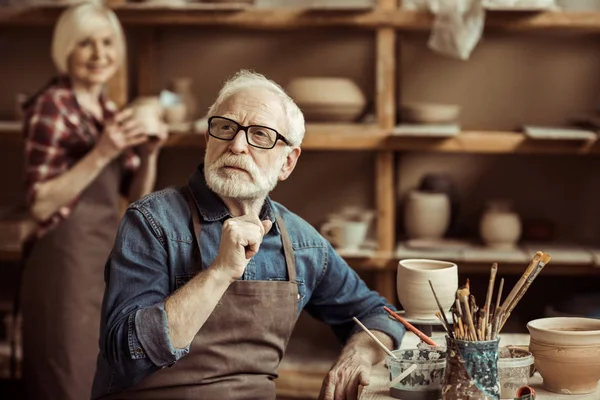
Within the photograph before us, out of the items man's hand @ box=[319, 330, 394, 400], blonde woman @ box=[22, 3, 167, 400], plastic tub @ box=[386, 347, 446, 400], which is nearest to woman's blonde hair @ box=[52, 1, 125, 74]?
blonde woman @ box=[22, 3, 167, 400]

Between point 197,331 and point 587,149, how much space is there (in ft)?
7.47

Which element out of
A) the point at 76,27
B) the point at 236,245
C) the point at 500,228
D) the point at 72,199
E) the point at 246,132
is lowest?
the point at 500,228

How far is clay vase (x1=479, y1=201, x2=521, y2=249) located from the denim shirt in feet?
5.32

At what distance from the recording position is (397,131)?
3750mm

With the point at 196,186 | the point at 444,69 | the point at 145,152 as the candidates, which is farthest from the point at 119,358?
the point at 444,69

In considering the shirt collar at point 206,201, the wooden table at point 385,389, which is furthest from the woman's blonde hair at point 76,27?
the wooden table at point 385,389

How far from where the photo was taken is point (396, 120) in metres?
4.18

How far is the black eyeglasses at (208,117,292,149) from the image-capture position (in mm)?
2166

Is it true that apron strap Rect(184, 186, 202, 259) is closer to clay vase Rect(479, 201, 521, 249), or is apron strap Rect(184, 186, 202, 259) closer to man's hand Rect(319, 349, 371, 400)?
man's hand Rect(319, 349, 371, 400)

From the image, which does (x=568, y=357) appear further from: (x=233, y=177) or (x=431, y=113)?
(x=431, y=113)

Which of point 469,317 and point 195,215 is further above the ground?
point 195,215

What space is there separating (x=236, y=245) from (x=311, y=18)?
6.94ft

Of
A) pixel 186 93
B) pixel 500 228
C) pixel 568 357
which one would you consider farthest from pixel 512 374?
pixel 186 93

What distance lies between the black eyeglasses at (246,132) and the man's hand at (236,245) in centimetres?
31
